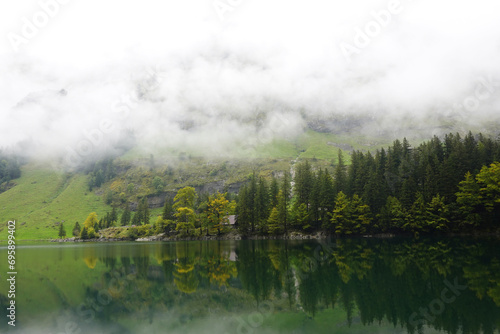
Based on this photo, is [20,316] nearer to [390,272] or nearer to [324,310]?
[324,310]

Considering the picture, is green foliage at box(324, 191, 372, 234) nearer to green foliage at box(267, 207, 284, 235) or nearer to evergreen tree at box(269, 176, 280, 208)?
green foliage at box(267, 207, 284, 235)

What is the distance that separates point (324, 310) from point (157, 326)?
30.0ft

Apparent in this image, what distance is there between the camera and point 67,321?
17.3 meters

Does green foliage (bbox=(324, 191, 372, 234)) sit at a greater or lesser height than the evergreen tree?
lesser

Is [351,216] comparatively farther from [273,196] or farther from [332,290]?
[332,290]

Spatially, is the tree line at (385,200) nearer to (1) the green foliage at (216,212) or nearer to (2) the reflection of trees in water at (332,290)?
(1) the green foliage at (216,212)

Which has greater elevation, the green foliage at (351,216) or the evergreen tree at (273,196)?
the evergreen tree at (273,196)

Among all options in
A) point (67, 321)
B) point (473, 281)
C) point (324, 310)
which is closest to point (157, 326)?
point (67, 321)

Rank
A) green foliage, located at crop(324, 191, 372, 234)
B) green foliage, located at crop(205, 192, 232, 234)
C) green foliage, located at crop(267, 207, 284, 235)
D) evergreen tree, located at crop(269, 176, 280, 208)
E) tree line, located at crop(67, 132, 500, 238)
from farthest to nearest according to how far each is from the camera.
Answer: evergreen tree, located at crop(269, 176, 280, 208), green foliage, located at crop(205, 192, 232, 234), green foliage, located at crop(267, 207, 284, 235), green foliage, located at crop(324, 191, 372, 234), tree line, located at crop(67, 132, 500, 238)

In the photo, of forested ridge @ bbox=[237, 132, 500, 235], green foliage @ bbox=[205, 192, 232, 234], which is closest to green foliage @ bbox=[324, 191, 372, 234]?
forested ridge @ bbox=[237, 132, 500, 235]

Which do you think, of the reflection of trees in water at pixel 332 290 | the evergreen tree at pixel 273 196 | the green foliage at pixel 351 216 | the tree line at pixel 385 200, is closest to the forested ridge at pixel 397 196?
the green foliage at pixel 351 216

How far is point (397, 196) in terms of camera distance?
284 ft

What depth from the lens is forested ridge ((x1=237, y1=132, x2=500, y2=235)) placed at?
6812cm

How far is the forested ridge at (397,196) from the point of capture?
68.1 m
